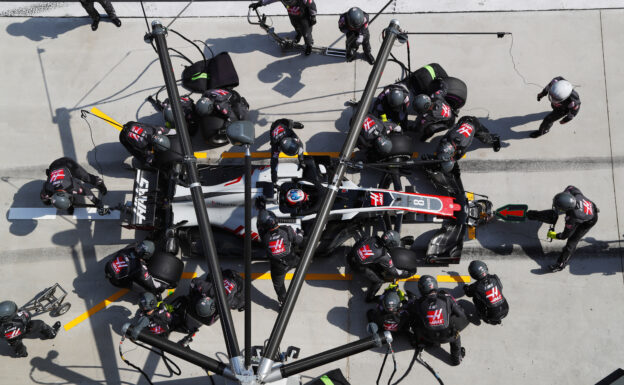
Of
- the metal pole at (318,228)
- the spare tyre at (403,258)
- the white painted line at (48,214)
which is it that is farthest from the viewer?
the white painted line at (48,214)

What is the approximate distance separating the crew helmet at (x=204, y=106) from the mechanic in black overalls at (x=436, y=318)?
5186mm

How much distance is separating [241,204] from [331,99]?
11.4 feet

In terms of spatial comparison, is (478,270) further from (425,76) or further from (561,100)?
(425,76)

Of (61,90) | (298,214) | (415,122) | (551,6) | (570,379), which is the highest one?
(61,90)

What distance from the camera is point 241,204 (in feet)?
31.4

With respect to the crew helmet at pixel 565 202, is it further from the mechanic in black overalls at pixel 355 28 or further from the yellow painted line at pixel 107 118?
the yellow painted line at pixel 107 118

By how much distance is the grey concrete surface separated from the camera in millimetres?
9328

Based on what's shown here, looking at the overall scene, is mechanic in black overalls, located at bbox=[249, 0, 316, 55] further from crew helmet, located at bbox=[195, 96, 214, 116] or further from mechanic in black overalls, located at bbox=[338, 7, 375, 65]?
crew helmet, located at bbox=[195, 96, 214, 116]

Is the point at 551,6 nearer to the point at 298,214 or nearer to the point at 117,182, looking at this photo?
the point at 298,214

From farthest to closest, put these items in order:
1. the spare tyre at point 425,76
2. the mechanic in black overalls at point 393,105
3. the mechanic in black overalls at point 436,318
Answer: the spare tyre at point 425,76 → the mechanic in black overalls at point 393,105 → the mechanic in black overalls at point 436,318

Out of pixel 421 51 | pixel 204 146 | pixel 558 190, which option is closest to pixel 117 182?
pixel 204 146

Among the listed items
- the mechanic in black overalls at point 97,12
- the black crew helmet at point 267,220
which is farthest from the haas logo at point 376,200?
the mechanic in black overalls at point 97,12

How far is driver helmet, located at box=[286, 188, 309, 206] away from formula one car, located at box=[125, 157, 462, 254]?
15cm

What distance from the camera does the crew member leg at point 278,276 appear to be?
8.98 meters
